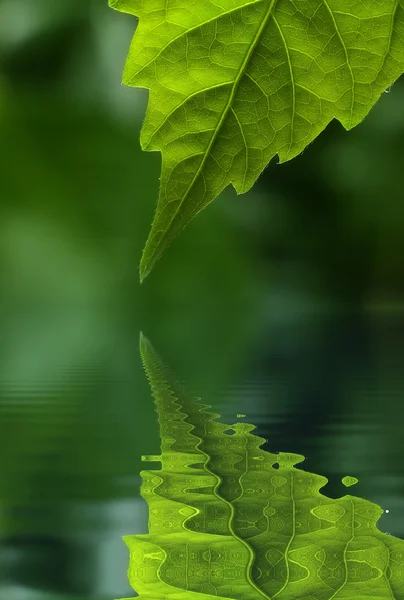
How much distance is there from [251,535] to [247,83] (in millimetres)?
476

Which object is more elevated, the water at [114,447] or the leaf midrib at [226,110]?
the leaf midrib at [226,110]

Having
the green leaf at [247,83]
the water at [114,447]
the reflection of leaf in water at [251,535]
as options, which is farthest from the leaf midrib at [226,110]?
the water at [114,447]

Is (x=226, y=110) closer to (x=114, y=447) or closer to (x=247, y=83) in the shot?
(x=247, y=83)

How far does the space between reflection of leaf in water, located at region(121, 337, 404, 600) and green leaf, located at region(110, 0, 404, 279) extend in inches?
8.0

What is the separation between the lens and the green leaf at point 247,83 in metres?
0.16

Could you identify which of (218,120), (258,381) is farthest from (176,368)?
(218,120)

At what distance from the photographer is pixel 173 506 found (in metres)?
0.73

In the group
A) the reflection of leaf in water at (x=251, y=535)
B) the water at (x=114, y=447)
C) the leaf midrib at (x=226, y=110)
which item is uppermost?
the leaf midrib at (x=226, y=110)

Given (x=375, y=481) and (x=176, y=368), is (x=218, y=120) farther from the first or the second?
(x=176, y=368)

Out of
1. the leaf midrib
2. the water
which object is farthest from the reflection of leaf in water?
the leaf midrib

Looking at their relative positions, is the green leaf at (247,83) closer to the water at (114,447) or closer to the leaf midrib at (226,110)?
the leaf midrib at (226,110)

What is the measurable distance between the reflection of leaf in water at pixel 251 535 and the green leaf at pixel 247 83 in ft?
0.67

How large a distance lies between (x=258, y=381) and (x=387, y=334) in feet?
8.12

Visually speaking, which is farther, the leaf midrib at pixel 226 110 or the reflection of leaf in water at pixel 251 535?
the reflection of leaf in water at pixel 251 535
